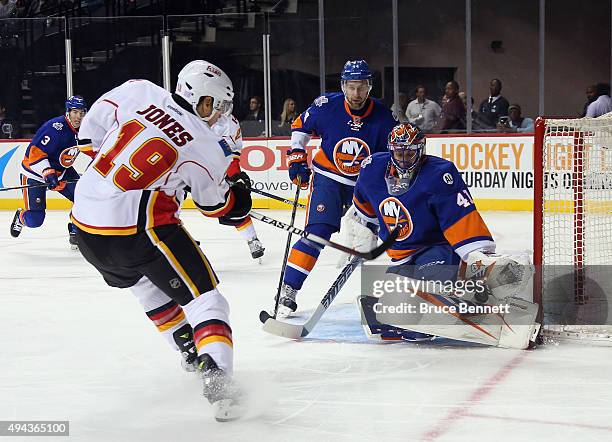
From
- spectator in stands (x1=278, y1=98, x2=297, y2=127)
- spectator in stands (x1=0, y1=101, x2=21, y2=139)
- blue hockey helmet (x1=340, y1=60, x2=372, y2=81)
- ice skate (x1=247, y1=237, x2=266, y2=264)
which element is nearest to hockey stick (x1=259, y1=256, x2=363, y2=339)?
blue hockey helmet (x1=340, y1=60, x2=372, y2=81)

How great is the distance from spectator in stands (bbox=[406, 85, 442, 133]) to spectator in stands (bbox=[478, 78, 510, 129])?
1.42ft

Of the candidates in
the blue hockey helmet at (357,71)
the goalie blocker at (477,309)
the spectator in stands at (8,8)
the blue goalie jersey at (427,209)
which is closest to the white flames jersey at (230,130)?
the blue hockey helmet at (357,71)

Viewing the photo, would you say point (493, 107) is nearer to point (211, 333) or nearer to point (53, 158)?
point (53, 158)

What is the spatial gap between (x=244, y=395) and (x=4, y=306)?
230 cm

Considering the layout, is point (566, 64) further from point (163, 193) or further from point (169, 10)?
point (163, 193)

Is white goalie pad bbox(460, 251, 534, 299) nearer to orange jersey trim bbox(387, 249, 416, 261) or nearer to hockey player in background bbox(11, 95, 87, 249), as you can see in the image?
orange jersey trim bbox(387, 249, 416, 261)

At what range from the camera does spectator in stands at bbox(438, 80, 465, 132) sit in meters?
9.11

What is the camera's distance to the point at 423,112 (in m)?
9.34

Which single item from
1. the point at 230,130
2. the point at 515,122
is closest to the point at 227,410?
the point at 230,130

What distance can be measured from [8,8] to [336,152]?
8.34 meters

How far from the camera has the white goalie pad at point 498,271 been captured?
129 inches

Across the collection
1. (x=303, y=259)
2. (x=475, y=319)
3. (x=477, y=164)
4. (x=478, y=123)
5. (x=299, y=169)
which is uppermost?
(x=478, y=123)

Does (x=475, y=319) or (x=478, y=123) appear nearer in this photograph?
(x=475, y=319)

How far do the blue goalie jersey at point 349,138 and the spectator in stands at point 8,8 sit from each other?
816 cm
